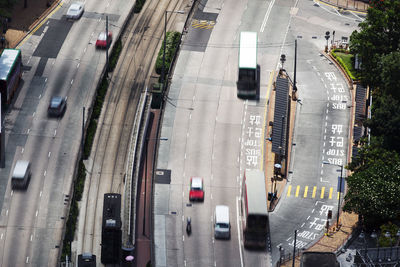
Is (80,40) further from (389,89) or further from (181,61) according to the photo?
(389,89)

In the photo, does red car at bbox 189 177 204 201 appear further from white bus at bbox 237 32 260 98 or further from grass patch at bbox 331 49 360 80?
grass patch at bbox 331 49 360 80

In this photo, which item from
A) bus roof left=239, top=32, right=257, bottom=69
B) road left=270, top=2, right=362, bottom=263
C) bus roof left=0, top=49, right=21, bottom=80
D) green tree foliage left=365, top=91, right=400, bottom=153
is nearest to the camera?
road left=270, top=2, right=362, bottom=263

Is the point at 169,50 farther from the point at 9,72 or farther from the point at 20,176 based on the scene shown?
the point at 20,176

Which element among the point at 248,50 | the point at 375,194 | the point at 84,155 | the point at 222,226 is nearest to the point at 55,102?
the point at 84,155

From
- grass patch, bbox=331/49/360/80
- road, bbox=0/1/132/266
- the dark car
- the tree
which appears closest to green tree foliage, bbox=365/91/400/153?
the tree

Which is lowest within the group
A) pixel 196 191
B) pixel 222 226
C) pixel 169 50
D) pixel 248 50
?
pixel 222 226

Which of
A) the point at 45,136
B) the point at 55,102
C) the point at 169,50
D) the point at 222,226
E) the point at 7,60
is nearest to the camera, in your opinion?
the point at 222,226

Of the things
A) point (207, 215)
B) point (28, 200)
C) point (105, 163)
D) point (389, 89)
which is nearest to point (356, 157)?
point (389, 89)
